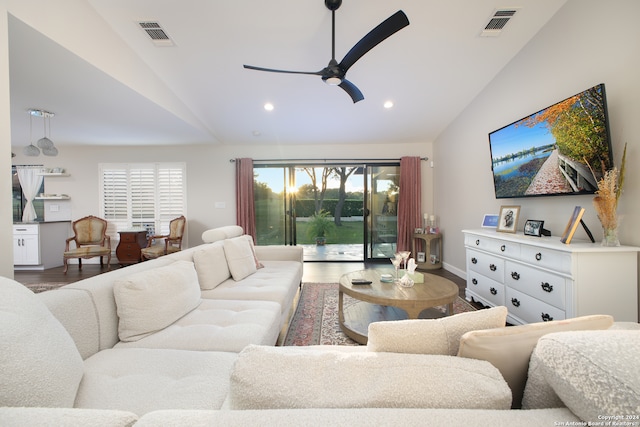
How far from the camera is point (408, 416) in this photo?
47 cm

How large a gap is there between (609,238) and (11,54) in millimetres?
4909

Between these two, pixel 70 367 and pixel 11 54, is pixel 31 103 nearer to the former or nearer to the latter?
pixel 11 54

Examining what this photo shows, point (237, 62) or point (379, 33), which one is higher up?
point (237, 62)

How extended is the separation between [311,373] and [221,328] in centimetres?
105

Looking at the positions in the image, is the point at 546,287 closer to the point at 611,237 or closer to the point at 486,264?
the point at 611,237

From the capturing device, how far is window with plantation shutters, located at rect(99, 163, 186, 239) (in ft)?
16.9

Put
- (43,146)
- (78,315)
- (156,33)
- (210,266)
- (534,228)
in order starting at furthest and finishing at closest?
(43,146), (156,33), (534,228), (210,266), (78,315)

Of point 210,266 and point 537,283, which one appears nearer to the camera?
point 537,283

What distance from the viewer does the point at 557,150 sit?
7.18 feet

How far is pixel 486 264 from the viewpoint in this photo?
106 inches

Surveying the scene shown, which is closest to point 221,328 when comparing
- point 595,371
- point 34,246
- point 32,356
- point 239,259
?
point 32,356

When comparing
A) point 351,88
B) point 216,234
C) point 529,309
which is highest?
point 351,88

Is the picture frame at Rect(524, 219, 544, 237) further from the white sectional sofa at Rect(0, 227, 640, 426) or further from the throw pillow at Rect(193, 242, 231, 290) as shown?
the throw pillow at Rect(193, 242, 231, 290)

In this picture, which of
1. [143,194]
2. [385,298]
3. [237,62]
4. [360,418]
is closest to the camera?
[360,418]
